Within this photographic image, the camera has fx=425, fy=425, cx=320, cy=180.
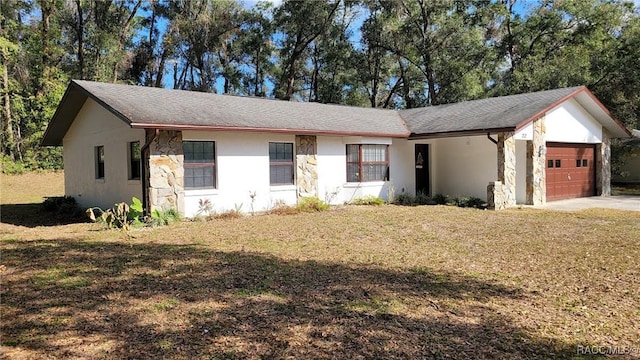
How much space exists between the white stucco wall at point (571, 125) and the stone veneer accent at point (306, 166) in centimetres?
880

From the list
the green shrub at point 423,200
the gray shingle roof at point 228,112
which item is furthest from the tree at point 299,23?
the green shrub at point 423,200

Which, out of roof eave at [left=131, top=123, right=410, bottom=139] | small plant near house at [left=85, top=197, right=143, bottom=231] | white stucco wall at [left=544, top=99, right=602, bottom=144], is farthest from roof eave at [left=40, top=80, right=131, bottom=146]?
white stucco wall at [left=544, top=99, right=602, bottom=144]

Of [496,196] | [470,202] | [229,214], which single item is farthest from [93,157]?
[496,196]

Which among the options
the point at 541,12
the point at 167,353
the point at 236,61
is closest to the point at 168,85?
the point at 236,61

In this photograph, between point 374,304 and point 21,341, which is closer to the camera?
point 21,341

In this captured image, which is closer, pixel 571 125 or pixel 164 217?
pixel 164 217

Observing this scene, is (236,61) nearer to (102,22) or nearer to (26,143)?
(102,22)

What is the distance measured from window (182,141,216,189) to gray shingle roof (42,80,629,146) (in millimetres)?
790

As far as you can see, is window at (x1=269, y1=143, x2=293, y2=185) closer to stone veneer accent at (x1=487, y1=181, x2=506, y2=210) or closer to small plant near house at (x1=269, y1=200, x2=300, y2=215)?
small plant near house at (x1=269, y1=200, x2=300, y2=215)

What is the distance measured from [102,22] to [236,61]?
977 centimetres

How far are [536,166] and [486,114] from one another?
261 centimetres

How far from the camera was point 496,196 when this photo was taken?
46.2ft

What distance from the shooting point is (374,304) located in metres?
4.87

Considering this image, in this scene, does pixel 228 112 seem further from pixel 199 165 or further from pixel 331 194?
pixel 331 194
